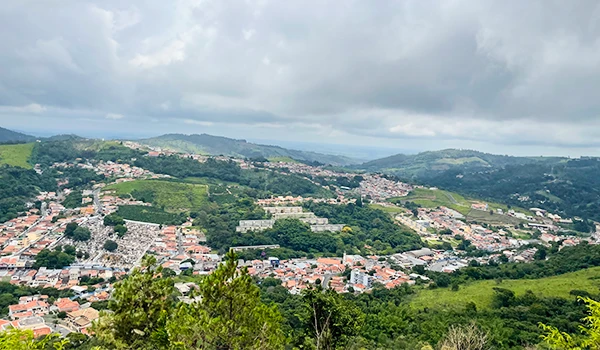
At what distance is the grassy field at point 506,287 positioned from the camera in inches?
981

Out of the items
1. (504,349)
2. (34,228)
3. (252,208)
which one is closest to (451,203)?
(252,208)

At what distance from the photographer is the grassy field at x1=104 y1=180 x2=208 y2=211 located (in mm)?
58844

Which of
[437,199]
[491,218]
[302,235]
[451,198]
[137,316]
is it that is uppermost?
[137,316]

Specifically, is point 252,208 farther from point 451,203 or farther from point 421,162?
point 421,162

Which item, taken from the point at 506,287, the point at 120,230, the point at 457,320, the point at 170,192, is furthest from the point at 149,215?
the point at 506,287

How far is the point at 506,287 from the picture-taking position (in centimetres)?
2780

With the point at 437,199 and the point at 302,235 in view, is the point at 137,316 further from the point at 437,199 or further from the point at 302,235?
the point at 437,199

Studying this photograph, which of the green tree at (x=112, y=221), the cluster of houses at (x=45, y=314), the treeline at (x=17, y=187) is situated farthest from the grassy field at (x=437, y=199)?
the treeline at (x=17, y=187)

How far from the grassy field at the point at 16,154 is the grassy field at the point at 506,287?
7904 centimetres

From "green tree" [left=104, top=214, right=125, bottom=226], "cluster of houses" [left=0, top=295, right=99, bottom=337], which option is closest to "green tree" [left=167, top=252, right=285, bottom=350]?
"cluster of houses" [left=0, top=295, right=99, bottom=337]

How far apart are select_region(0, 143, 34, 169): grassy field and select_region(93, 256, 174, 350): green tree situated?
8113 centimetres

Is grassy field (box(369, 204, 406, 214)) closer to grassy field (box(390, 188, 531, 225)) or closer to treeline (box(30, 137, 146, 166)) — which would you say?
grassy field (box(390, 188, 531, 225))

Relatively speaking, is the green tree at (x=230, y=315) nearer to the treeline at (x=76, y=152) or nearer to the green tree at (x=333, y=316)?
the green tree at (x=333, y=316)

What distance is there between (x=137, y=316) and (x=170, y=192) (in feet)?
189
